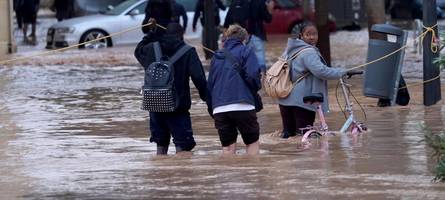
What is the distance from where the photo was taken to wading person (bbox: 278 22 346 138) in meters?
12.4

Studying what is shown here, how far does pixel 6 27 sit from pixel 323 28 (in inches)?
399

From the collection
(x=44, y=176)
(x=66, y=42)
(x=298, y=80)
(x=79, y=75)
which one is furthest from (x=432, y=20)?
(x=66, y=42)

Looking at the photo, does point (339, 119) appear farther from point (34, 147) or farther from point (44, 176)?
point (44, 176)

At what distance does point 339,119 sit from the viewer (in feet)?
48.1

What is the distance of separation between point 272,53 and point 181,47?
16.1 m

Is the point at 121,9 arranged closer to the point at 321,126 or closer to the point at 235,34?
the point at 321,126

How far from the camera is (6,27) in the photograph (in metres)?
28.5

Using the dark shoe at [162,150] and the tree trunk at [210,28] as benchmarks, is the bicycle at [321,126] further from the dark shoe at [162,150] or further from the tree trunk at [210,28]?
the tree trunk at [210,28]

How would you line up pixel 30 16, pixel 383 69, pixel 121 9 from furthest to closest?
1. pixel 30 16
2. pixel 121 9
3. pixel 383 69

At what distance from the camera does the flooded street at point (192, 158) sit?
9.28 metres

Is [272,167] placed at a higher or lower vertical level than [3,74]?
higher

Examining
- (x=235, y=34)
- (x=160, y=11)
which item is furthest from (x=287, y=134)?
(x=160, y=11)

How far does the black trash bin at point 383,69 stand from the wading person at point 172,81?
421 centimetres

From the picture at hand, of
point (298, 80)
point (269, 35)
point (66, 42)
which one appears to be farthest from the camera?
point (269, 35)
